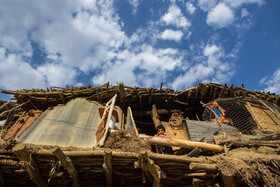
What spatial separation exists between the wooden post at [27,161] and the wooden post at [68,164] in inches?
33.0

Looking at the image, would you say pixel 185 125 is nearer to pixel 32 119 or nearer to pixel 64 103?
pixel 64 103

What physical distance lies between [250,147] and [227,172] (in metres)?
2.11

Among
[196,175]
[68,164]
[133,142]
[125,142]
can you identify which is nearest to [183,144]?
[196,175]

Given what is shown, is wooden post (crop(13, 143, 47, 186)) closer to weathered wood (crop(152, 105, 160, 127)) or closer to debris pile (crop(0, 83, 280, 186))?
debris pile (crop(0, 83, 280, 186))

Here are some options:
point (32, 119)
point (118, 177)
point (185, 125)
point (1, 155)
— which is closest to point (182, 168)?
point (118, 177)

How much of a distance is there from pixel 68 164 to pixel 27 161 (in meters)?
1.08

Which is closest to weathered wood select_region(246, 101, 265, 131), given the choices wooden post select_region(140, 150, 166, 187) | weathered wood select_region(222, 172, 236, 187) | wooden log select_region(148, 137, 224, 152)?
wooden log select_region(148, 137, 224, 152)

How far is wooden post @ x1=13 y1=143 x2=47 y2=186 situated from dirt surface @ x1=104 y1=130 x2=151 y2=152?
1.91 meters

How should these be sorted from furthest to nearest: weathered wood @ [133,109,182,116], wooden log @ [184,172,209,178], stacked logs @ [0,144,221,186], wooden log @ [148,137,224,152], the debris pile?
weathered wood @ [133,109,182,116]
wooden log @ [148,137,224,152]
wooden log @ [184,172,209,178]
the debris pile
stacked logs @ [0,144,221,186]

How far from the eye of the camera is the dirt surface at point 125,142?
4.84 meters

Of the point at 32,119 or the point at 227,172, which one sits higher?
the point at 32,119

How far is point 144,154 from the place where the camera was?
4.07m

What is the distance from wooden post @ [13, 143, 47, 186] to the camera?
4.13 m

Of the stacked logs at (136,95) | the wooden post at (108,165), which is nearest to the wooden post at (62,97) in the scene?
the stacked logs at (136,95)
